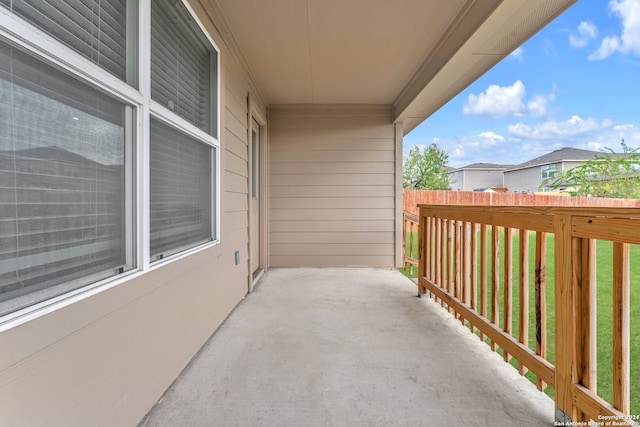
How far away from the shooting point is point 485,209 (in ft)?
6.97

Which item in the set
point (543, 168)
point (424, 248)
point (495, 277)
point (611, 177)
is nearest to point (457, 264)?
point (495, 277)

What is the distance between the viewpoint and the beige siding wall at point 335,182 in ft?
15.3

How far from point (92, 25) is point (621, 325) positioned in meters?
2.24

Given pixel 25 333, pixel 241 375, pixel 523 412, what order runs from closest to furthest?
pixel 25 333 < pixel 523 412 < pixel 241 375

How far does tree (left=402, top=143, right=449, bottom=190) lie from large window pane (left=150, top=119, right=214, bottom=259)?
14767mm

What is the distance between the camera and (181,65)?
1.88m

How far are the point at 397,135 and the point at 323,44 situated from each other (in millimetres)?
2154

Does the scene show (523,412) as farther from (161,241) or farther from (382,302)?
(161,241)

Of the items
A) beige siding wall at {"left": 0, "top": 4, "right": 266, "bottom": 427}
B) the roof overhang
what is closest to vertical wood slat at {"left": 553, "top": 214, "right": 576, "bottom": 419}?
the roof overhang

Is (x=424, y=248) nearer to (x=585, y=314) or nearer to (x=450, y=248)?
(x=450, y=248)

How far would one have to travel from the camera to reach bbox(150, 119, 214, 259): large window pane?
1561mm

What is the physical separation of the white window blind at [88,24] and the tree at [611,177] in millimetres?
11034

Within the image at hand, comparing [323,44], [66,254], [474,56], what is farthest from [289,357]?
[474,56]

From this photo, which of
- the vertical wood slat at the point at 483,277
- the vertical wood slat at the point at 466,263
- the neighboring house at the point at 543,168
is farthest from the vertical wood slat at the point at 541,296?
the neighboring house at the point at 543,168
